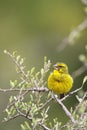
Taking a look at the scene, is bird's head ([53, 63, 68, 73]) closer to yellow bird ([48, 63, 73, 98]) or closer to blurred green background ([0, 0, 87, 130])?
yellow bird ([48, 63, 73, 98])

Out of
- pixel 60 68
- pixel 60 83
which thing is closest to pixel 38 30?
pixel 60 68

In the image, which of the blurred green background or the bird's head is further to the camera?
the blurred green background

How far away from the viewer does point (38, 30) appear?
17.5 metres

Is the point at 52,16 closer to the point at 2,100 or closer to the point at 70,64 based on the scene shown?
the point at 70,64

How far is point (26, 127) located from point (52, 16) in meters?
13.8

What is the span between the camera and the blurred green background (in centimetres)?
1507

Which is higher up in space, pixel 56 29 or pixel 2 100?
pixel 56 29

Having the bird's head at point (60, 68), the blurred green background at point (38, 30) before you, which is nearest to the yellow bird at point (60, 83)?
the bird's head at point (60, 68)

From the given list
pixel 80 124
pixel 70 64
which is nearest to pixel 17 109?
pixel 80 124

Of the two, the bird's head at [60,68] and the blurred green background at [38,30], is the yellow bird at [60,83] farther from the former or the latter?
the blurred green background at [38,30]

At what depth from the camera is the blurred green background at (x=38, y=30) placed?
15.1 meters

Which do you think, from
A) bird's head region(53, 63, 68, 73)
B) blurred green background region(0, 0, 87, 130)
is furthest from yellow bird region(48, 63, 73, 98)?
blurred green background region(0, 0, 87, 130)

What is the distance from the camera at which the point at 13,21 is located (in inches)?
701

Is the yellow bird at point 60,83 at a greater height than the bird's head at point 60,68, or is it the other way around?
the bird's head at point 60,68
